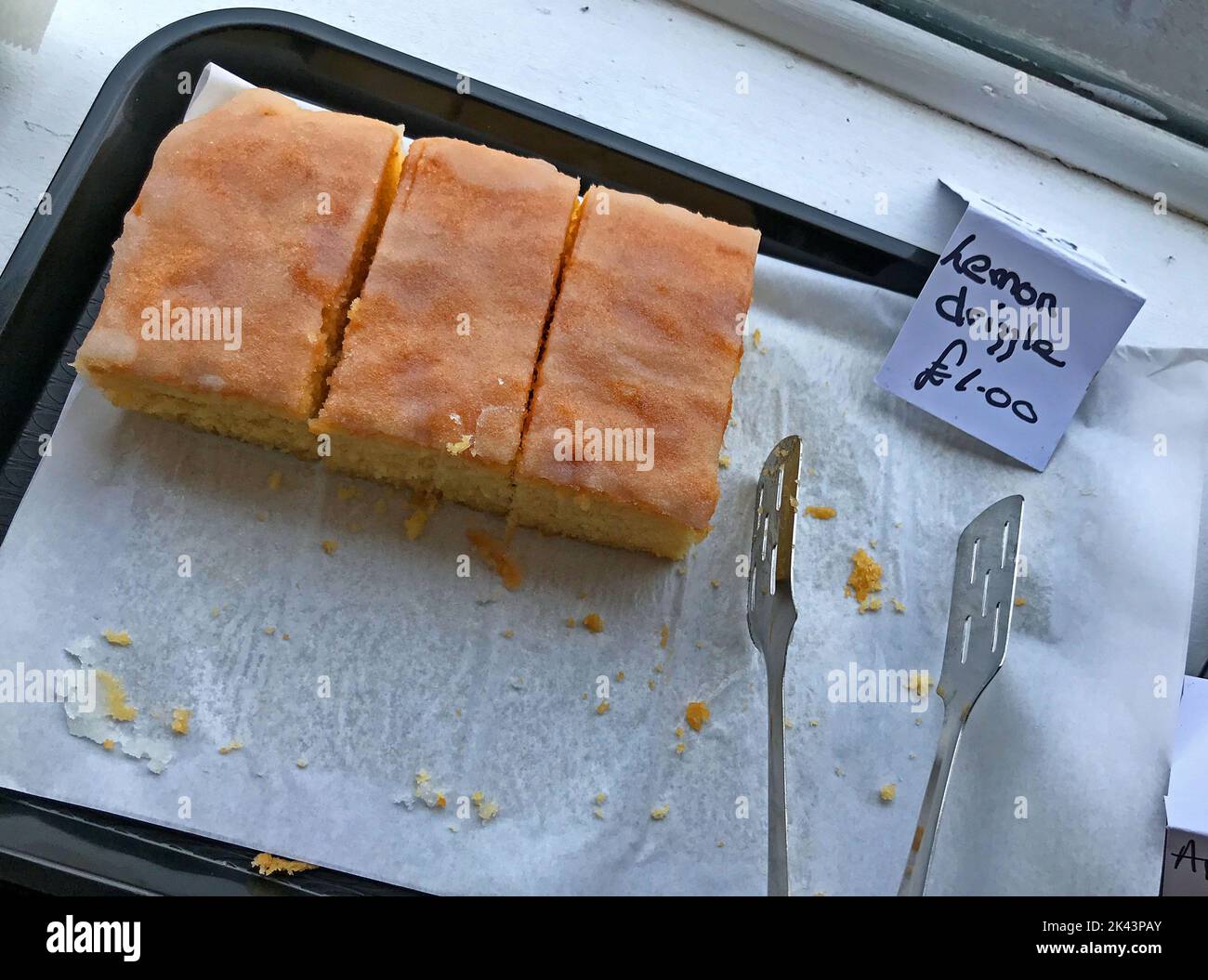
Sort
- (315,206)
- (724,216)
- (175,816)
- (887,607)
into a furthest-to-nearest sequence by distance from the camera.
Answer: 1. (724,216)
2. (887,607)
3. (315,206)
4. (175,816)

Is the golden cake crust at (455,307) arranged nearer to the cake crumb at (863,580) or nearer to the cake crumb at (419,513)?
the cake crumb at (419,513)

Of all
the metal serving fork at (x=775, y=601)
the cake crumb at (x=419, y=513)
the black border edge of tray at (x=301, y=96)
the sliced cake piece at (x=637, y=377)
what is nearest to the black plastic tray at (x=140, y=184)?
the black border edge of tray at (x=301, y=96)

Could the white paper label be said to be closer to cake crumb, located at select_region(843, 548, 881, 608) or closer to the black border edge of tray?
cake crumb, located at select_region(843, 548, 881, 608)

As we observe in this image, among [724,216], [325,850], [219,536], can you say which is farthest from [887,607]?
[219,536]

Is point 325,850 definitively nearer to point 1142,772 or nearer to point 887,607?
point 887,607

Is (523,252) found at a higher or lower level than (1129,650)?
higher

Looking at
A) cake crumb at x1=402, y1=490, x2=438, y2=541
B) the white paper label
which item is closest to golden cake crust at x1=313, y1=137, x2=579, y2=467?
cake crumb at x1=402, y1=490, x2=438, y2=541
